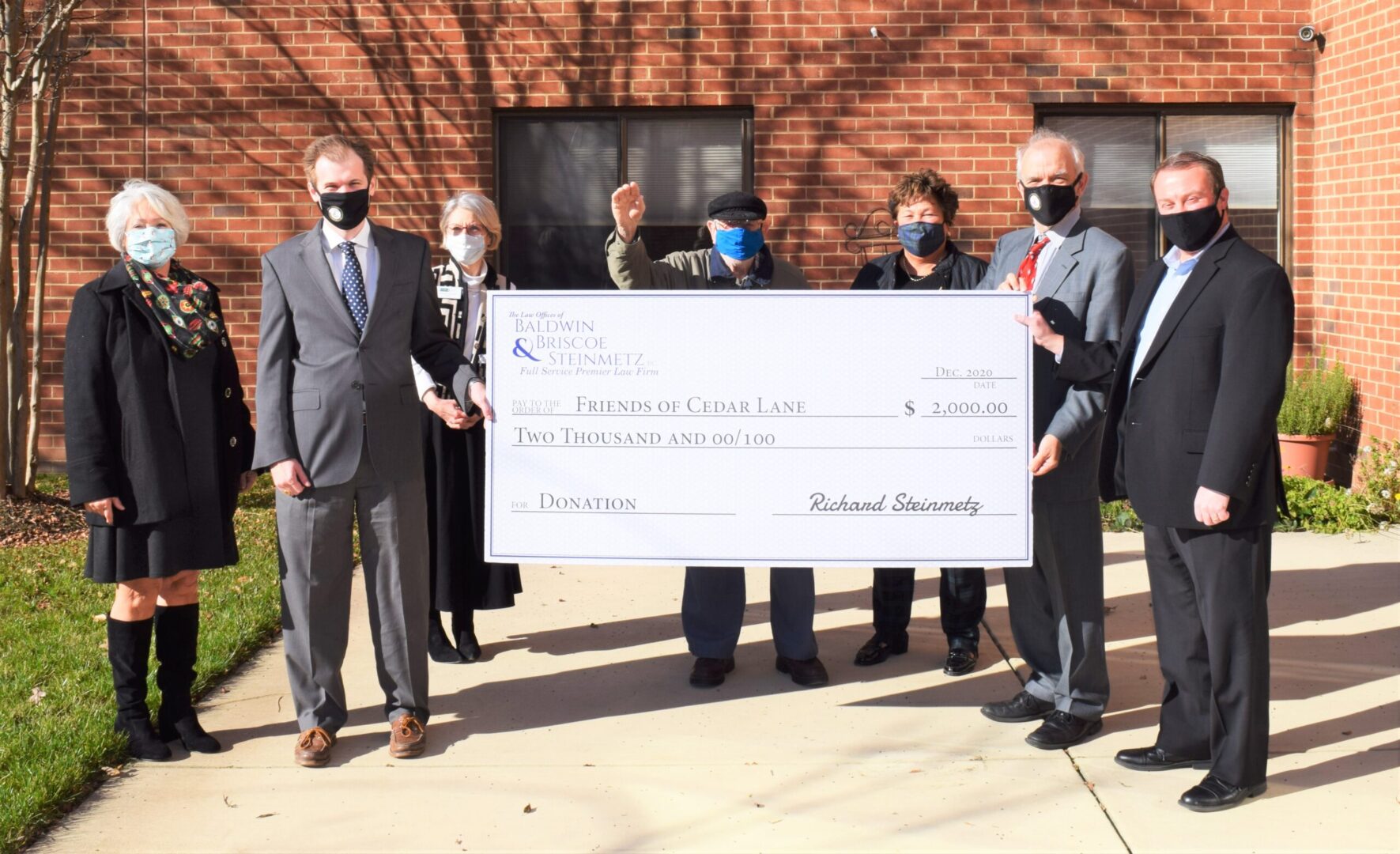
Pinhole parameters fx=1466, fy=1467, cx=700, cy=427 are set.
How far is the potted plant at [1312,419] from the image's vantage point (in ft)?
32.1

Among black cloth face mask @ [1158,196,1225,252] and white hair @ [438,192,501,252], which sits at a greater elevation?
white hair @ [438,192,501,252]

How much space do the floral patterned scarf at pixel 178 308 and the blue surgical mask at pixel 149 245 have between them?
3 cm

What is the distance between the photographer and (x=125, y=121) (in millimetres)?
10336

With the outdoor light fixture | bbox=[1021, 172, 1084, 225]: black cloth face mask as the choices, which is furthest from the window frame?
bbox=[1021, 172, 1084, 225]: black cloth face mask

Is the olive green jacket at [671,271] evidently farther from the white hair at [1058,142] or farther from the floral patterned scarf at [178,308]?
the floral patterned scarf at [178,308]

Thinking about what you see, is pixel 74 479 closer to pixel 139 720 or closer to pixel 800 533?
pixel 139 720

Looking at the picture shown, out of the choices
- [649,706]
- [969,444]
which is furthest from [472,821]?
[969,444]

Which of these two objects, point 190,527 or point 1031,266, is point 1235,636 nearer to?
point 1031,266

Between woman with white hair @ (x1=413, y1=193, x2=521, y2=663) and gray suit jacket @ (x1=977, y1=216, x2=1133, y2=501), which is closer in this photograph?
gray suit jacket @ (x1=977, y1=216, x2=1133, y2=501)

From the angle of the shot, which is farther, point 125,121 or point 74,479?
point 125,121

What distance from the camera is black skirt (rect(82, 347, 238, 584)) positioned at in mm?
4973

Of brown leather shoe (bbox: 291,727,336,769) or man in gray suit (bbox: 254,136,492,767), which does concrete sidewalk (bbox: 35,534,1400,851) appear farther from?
man in gray suit (bbox: 254,136,492,767)

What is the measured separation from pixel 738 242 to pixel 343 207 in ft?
5.10

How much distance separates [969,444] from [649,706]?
5.40 feet
